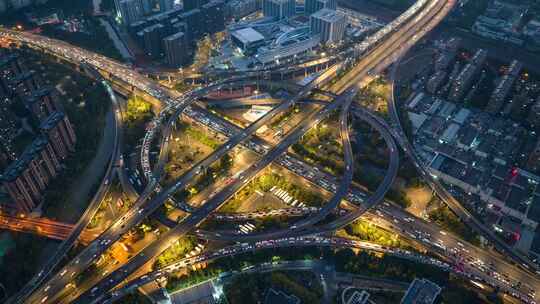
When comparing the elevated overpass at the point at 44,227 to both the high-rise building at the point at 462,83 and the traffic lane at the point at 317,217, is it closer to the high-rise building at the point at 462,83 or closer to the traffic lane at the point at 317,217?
the traffic lane at the point at 317,217

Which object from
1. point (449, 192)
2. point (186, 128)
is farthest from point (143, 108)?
point (449, 192)

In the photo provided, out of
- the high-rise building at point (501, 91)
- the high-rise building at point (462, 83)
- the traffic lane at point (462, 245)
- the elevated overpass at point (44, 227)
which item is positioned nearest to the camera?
the traffic lane at point (462, 245)

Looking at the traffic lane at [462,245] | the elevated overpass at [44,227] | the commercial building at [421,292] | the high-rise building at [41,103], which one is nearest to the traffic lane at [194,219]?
the elevated overpass at [44,227]

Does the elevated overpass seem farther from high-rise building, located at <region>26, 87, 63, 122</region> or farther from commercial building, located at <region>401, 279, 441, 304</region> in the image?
commercial building, located at <region>401, 279, 441, 304</region>

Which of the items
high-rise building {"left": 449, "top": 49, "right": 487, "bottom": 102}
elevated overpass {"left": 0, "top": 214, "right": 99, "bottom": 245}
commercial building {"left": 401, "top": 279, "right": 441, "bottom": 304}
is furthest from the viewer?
high-rise building {"left": 449, "top": 49, "right": 487, "bottom": 102}

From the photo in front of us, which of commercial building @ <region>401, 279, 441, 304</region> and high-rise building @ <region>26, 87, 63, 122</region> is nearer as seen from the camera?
commercial building @ <region>401, 279, 441, 304</region>

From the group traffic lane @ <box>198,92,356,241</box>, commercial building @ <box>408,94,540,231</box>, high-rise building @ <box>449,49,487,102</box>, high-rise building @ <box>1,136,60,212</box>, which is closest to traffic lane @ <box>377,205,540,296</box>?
traffic lane @ <box>198,92,356,241</box>

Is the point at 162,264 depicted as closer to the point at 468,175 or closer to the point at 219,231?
the point at 219,231

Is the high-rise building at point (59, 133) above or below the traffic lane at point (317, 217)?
above

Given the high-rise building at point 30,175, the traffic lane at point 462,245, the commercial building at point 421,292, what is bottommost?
the traffic lane at point 462,245

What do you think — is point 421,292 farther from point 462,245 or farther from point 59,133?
point 59,133
